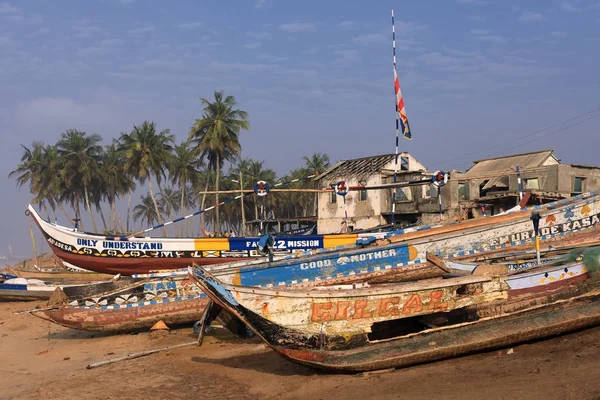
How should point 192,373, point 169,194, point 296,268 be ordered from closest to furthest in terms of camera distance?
point 192,373 → point 296,268 → point 169,194

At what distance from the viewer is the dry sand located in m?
7.54

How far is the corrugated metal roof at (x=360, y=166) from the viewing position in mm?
38219

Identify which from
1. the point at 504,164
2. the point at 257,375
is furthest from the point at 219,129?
the point at 257,375

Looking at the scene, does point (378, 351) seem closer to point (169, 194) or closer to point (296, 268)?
point (296, 268)

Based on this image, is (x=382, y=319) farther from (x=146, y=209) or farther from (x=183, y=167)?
(x=146, y=209)

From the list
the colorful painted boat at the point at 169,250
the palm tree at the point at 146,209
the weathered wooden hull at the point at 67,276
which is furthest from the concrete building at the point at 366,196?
the palm tree at the point at 146,209

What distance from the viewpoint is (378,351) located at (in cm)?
882

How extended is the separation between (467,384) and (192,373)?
521cm

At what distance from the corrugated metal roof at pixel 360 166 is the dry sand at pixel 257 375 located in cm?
2557

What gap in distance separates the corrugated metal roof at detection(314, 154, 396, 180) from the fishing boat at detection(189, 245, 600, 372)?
92.4 feet

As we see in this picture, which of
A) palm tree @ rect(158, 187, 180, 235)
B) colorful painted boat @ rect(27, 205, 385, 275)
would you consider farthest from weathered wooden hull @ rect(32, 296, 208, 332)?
palm tree @ rect(158, 187, 180, 235)

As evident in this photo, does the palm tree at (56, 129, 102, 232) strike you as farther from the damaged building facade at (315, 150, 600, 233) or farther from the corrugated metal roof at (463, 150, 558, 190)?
the corrugated metal roof at (463, 150, 558, 190)

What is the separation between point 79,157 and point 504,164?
41789 mm

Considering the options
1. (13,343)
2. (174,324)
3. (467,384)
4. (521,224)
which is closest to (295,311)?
(467,384)
